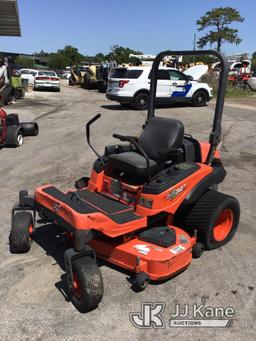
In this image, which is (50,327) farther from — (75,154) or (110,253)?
(75,154)

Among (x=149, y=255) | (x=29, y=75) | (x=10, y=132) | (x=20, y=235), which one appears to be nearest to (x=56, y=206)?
(x=20, y=235)

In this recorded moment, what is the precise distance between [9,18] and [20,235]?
22519 millimetres

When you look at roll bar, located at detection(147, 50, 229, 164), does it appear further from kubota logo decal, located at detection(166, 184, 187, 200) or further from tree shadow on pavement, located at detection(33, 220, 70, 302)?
tree shadow on pavement, located at detection(33, 220, 70, 302)

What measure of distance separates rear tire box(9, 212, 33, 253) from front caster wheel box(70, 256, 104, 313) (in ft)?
3.46

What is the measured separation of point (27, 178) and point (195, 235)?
3861 millimetres

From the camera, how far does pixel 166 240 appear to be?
12.7 feet

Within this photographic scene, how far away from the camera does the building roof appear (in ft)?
69.9

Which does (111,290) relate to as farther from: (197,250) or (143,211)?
(197,250)

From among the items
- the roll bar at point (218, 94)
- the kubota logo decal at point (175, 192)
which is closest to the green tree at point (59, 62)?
the roll bar at point (218, 94)

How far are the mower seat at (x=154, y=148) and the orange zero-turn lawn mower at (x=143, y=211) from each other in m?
0.01

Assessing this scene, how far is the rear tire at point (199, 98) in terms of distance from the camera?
17.7m

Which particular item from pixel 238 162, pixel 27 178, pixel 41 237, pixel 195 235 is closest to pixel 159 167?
pixel 195 235

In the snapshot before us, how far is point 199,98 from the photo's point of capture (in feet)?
58.7

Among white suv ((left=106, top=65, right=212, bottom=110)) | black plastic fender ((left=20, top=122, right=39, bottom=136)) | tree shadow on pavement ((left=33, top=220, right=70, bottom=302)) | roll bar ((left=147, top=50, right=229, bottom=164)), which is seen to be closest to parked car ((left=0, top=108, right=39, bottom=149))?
black plastic fender ((left=20, top=122, right=39, bottom=136))
